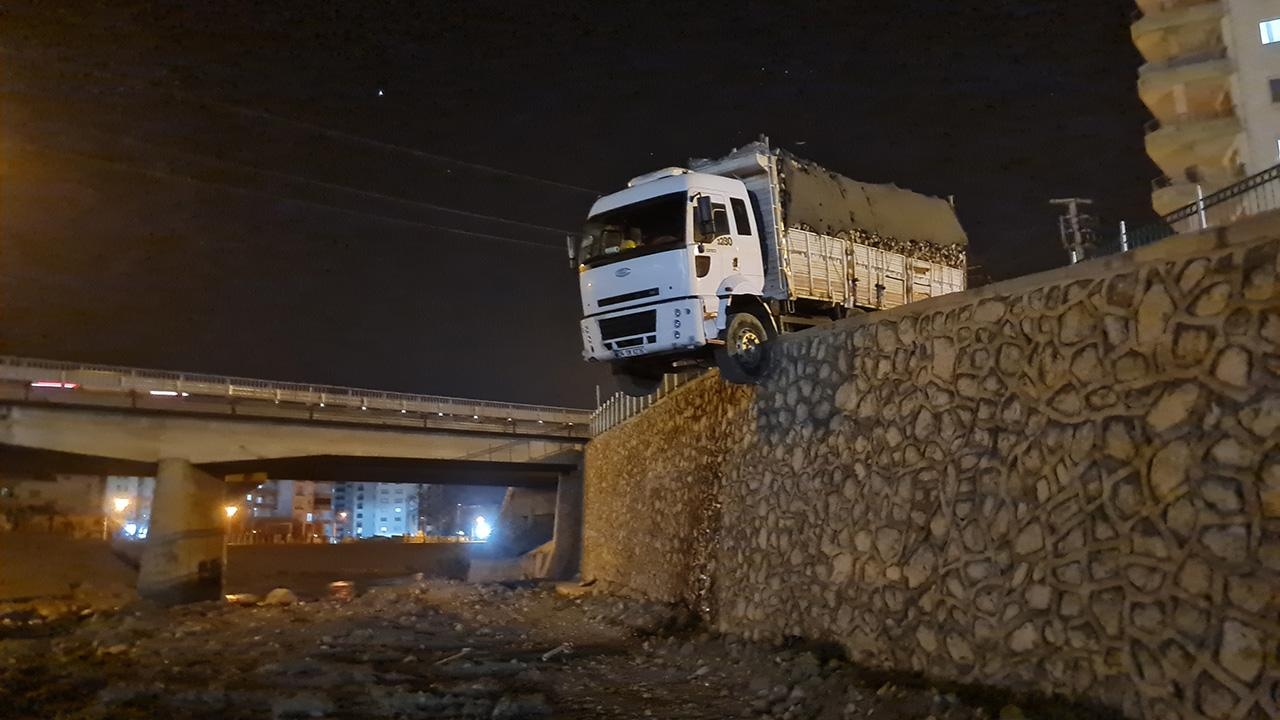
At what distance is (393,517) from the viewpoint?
170500 mm

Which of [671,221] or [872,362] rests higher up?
[671,221]

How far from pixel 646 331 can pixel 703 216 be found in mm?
1822

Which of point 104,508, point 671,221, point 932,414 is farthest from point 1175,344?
point 104,508

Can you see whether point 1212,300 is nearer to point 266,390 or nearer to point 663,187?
point 663,187

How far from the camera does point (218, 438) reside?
29.2 meters

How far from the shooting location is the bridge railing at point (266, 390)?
105 ft

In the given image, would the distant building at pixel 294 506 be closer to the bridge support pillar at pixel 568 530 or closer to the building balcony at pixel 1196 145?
the bridge support pillar at pixel 568 530

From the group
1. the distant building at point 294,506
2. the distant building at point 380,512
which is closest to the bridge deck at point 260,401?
the distant building at point 294,506

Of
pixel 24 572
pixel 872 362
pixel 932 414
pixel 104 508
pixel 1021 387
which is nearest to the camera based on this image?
pixel 1021 387

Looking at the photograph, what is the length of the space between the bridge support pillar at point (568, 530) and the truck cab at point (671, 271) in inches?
796

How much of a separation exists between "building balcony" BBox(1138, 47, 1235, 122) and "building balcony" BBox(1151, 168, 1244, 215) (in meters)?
2.47

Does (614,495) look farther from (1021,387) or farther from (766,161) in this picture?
(1021,387)

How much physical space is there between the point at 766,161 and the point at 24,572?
100 ft

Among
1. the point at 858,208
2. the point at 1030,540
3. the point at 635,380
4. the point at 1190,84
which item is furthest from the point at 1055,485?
the point at 1190,84
